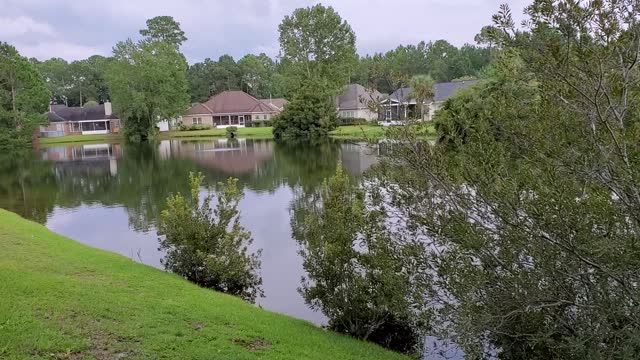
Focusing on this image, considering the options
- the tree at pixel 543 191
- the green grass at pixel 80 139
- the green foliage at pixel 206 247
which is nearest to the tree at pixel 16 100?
the green grass at pixel 80 139

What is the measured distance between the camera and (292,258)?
50.4 ft

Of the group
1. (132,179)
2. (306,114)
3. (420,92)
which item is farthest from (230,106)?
(420,92)

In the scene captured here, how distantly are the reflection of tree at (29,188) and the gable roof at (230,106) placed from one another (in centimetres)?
4081

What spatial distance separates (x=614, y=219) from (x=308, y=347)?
4.41 m

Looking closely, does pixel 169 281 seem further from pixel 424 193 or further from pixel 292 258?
pixel 424 193

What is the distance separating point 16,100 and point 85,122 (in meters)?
23.9

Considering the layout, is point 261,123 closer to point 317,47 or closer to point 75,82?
point 317,47

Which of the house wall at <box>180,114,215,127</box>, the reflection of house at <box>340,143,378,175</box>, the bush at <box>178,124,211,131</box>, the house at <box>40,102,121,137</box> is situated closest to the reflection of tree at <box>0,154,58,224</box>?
the reflection of house at <box>340,143,378,175</box>

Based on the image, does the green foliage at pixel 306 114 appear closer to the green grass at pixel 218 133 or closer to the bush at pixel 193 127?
the green grass at pixel 218 133

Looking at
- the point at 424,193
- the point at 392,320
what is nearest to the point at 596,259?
the point at 424,193

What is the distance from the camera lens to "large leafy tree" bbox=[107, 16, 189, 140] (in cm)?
6969

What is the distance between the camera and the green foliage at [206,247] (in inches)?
479

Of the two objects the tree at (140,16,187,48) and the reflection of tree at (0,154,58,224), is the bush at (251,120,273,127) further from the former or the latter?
the reflection of tree at (0,154,58,224)

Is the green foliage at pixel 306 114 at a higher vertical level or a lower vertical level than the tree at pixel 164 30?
lower
